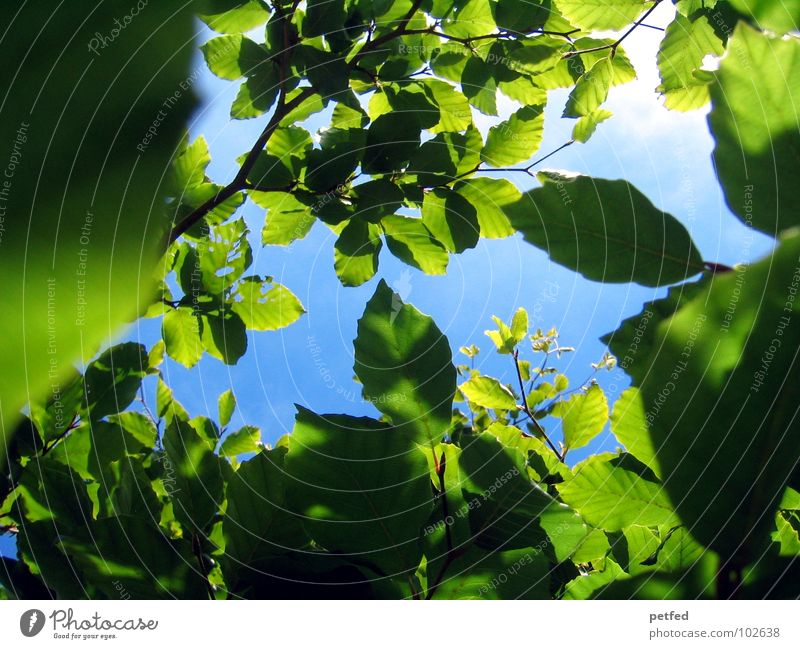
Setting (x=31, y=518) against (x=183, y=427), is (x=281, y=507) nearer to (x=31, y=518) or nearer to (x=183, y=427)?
(x=183, y=427)

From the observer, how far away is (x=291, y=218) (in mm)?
989

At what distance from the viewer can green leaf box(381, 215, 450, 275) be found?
97 cm

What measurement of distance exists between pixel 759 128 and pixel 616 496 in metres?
0.38

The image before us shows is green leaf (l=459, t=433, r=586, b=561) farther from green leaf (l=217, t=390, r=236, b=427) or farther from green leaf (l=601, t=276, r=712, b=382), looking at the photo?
green leaf (l=217, t=390, r=236, b=427)

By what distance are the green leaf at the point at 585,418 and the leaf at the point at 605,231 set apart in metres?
0.49

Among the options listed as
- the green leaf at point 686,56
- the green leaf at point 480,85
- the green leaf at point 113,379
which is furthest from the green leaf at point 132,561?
the green leaf at point 686,56

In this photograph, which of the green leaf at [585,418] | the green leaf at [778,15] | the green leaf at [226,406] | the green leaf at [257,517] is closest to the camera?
the green leaf at [778,15]

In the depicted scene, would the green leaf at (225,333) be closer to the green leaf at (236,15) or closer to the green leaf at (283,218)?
the green leaf at (283,218)

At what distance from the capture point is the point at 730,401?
0.97 feet

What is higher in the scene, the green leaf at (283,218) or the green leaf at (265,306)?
the green leaf at (283,218)

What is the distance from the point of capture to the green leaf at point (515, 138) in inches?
37.3

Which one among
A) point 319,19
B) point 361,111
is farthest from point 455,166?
point 319,19

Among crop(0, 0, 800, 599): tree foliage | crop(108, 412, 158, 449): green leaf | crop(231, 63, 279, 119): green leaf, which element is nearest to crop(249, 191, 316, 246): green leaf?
crop(0, 0, 800, 599): tree foliage
